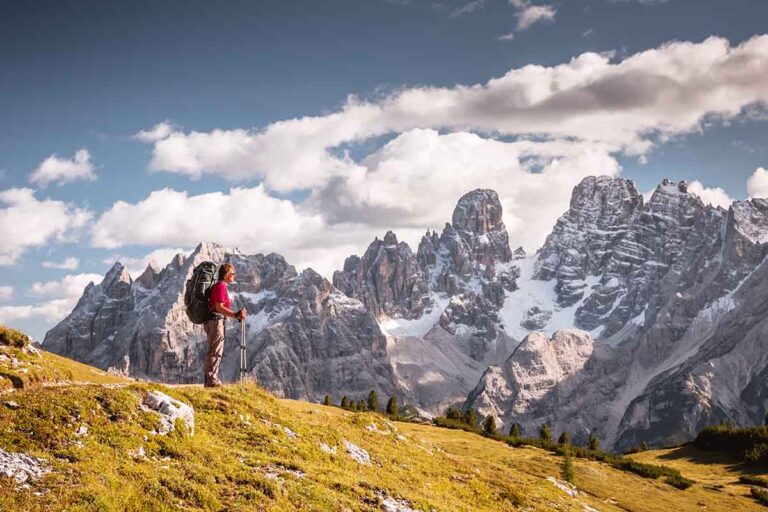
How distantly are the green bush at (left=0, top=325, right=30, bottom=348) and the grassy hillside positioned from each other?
187 centimetres

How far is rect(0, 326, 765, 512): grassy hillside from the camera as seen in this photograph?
16.6 metres

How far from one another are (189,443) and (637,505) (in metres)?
34.0

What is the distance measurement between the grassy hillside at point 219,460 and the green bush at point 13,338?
1.87m

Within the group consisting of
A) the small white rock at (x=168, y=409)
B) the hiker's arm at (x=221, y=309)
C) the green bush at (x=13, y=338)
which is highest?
the hiker's arm at (x=221, y=309)

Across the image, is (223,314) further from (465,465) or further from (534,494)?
(534,494)

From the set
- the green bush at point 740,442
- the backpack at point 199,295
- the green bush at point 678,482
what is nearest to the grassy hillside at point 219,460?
the backpack at point 199,295

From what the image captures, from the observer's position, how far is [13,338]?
98.4 ft

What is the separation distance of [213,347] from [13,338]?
9.90 meters

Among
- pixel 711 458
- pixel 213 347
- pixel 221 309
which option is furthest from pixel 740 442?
pixel 221 309

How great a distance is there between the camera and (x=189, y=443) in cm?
2039

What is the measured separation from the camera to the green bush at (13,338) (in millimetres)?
29691

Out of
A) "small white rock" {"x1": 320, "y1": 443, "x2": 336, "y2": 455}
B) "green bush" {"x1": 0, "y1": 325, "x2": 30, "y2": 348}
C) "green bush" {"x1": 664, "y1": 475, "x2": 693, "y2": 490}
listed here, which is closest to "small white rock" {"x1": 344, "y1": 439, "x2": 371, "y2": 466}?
"small white rock" {"x1": 320, "y1": 443, "x2": 336, "y2": 455}

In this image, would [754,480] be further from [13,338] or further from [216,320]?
[13,338]

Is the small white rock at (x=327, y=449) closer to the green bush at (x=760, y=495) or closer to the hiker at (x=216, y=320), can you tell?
the hiker at (x=216, y=320)
